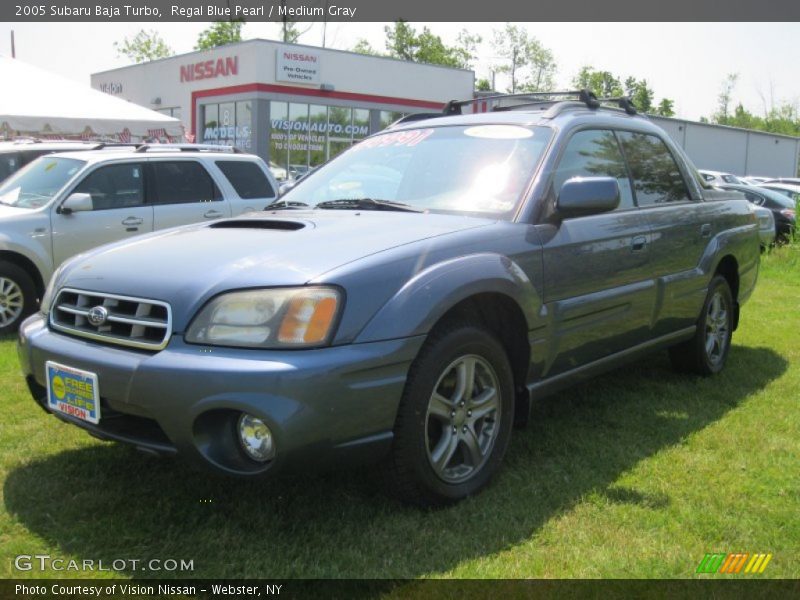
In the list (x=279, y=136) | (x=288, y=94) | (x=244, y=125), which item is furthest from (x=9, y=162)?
(x=288, y=94)

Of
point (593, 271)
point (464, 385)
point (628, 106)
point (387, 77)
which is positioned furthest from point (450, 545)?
point (387, 77)

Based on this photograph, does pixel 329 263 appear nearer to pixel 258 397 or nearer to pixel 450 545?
pixel 258 397

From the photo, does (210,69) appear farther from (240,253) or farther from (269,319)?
(269,319)

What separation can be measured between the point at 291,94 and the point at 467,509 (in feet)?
74.6

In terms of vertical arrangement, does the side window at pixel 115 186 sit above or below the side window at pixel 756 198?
above

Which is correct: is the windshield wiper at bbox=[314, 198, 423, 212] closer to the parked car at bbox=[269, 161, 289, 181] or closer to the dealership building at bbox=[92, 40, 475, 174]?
the dealership building at bbox=[92, 40, 475, 174]

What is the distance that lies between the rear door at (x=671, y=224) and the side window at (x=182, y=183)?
466 centimetres

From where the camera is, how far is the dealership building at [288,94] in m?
23.9

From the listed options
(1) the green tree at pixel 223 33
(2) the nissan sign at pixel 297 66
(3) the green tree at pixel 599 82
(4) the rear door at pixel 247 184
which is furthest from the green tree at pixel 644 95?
(4) the rear door at pixel 247 184

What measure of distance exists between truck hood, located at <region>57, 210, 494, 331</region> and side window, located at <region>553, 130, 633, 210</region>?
682 mm

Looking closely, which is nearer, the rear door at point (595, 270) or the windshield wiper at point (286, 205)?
the rear door at point (595, 270)

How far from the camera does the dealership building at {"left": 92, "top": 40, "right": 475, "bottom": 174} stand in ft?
78.2

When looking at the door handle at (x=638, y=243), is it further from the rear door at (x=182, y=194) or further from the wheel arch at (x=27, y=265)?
the wheel arch at (x=27, y=265)

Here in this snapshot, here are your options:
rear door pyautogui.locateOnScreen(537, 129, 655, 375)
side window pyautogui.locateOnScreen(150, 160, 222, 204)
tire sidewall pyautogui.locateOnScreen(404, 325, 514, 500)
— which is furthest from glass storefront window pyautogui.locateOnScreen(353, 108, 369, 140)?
tire sidewall pyautogui.locateOnScreen(404, 325, 514, 500)
